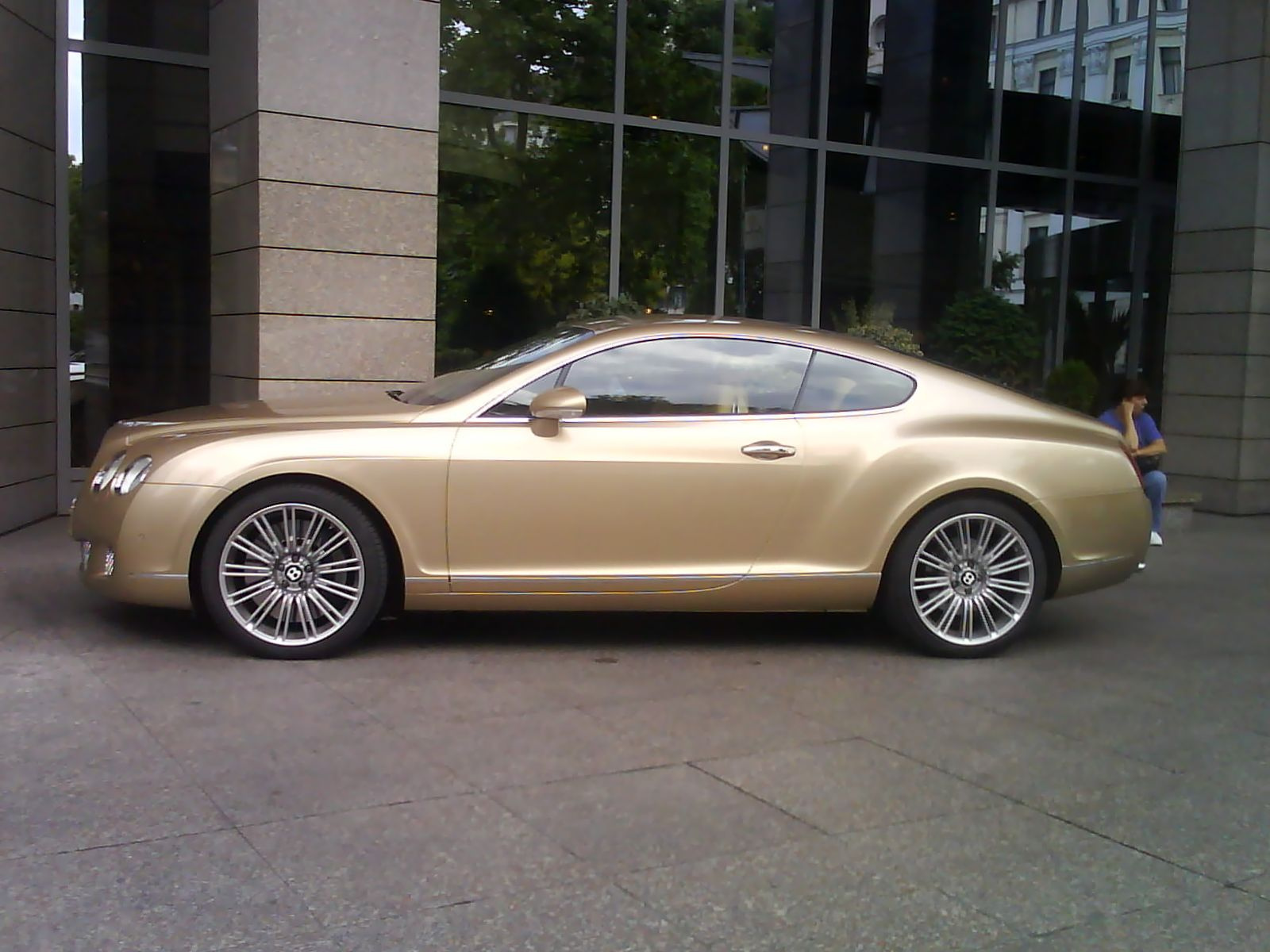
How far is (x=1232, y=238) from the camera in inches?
543

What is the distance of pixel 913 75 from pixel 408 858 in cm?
1271

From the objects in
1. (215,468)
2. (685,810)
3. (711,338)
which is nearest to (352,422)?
(215,468)

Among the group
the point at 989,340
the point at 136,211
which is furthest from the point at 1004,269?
the point at 136,211

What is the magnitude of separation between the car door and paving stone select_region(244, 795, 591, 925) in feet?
6.51

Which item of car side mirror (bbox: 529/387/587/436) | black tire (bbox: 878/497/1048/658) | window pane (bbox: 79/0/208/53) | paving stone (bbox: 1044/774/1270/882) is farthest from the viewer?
window pane (bbox: 79/0/208/53)

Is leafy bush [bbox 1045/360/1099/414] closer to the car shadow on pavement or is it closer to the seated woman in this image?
the seated woman

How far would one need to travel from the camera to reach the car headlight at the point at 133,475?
6008mm

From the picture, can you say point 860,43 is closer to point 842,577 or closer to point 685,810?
point 842,577

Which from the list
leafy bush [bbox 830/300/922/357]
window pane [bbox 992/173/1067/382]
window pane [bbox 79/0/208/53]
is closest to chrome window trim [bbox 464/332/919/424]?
leafy bush [bbox 830/300/922/357]

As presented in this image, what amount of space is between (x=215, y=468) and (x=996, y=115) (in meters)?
11.6

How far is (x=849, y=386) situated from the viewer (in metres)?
6.71

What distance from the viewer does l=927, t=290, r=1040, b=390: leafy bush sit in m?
13.5

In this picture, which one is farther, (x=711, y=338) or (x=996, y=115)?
(x=996, y=115)

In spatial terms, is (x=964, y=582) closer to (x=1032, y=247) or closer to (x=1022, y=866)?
(x=1022, y=866)
